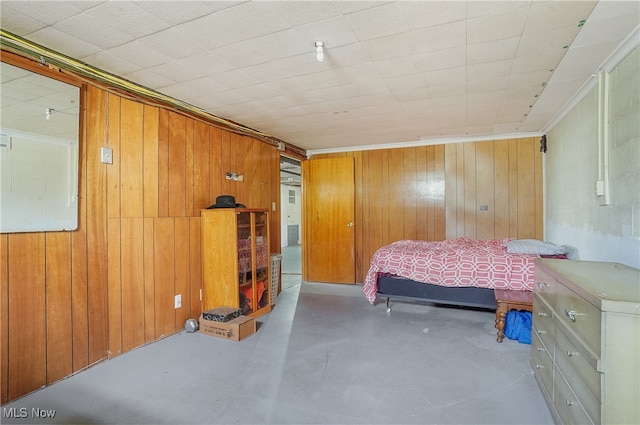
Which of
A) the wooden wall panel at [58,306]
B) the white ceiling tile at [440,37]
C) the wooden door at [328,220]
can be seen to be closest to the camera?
the white ceiling tile at [440,37]

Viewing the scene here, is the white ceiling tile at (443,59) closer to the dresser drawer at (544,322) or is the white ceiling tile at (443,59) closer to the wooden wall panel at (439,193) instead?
the dresser drawer at (544,322)

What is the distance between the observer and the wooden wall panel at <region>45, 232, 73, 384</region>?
7.22ft

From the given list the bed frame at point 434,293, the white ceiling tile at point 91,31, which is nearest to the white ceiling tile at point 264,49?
the white ceiling tile at point 91,31

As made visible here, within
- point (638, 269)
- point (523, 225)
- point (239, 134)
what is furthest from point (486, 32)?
point (523, 225)

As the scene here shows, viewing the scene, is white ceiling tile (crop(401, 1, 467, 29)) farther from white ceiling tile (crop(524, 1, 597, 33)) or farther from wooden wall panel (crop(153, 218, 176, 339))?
wooden wall panel (crop(153, 218, 176, 339))

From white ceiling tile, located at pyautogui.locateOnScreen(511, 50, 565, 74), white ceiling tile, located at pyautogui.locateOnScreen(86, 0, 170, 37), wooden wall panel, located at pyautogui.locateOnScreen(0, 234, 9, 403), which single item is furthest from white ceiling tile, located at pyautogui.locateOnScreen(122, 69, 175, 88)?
white ceiling tile, located at pyautogui.locateOnScreen(511, 50, 565, 74)

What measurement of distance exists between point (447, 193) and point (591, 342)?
12.5 ft

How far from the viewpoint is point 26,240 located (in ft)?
6.83

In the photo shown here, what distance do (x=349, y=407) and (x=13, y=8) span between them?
2.87 metres

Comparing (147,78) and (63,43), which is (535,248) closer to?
(147,78)

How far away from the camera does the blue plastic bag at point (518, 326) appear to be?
285 cm

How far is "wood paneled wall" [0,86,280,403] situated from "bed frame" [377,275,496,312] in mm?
2116

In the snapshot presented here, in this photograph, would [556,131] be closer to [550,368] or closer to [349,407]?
[550,368]

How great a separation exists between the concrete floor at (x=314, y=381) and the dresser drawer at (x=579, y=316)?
0.67 m
